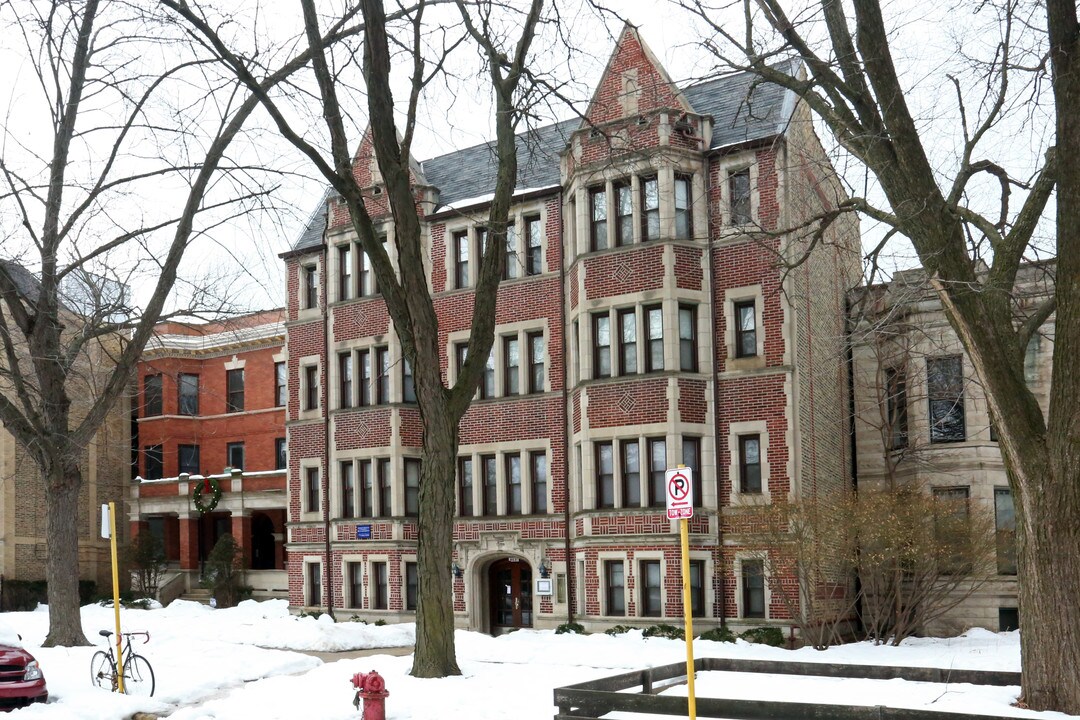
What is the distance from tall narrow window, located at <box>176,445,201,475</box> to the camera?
45062mm

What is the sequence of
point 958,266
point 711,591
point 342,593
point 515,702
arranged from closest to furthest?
1. point 958,266
2. point 515,702
3. point 711,591
4. point 342,593

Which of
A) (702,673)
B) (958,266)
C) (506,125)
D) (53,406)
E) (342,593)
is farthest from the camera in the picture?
(342,593)

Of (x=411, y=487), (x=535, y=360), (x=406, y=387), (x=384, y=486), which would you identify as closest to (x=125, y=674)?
(x=535, y=360)

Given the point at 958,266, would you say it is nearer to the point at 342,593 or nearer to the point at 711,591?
the point at 711,591

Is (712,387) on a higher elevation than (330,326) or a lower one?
lower

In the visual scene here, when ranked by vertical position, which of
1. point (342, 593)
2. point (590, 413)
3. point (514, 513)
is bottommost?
point (342, 593)

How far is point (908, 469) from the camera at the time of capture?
2977 cm

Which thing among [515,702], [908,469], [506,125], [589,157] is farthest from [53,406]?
[908,469]

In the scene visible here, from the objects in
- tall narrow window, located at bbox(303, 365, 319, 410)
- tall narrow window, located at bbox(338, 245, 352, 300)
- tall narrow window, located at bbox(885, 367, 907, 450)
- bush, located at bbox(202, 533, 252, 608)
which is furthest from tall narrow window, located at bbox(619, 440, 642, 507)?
bush, located at bbox(202, 533, 252, 608)

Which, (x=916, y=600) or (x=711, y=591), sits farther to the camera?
(x=711, y=591)

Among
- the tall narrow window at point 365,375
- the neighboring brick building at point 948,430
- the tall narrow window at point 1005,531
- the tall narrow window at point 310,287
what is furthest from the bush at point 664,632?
the tall narrow window at point 310,287

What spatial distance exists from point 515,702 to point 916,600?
12616 mm

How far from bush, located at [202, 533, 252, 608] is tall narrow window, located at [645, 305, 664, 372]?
19025 millimetres

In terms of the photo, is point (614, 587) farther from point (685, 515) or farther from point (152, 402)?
point (152, 402)
